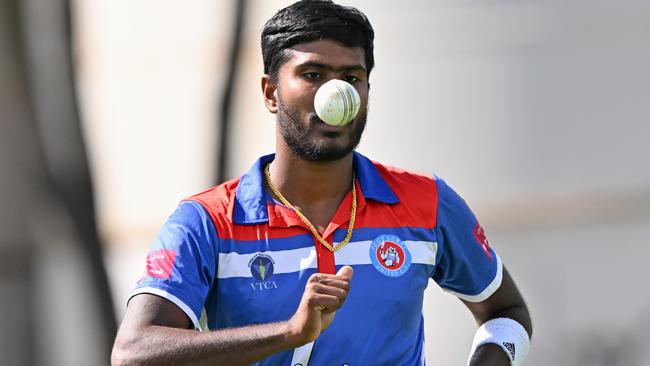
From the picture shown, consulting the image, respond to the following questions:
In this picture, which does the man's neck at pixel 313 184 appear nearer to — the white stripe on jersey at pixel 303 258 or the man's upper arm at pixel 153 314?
the white stripe on jersey at pixel 303 258

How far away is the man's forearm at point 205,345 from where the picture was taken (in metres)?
3.23

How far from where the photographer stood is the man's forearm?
10.6 feet

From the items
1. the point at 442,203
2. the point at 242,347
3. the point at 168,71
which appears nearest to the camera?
the point at 242,347

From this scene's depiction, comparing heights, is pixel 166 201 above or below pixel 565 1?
below

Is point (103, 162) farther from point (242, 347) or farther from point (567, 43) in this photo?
point (242, 347)

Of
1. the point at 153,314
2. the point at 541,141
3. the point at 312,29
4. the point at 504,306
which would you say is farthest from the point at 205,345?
the point at 541,141

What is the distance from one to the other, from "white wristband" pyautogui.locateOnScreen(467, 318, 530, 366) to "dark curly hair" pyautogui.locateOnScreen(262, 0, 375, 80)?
0.92 m

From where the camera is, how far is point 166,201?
266 inches

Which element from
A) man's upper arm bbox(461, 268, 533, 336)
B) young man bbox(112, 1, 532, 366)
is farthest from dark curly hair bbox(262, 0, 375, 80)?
man's upper arm bbox(461, 268, 533, 336)

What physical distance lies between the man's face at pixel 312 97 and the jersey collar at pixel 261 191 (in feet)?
0.53

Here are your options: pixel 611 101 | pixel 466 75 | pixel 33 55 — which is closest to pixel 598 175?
pixel 611 101

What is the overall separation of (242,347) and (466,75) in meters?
3.29

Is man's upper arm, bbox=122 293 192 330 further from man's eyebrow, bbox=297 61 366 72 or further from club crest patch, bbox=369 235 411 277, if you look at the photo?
man's eyebrow, bbox=297 61 366 72

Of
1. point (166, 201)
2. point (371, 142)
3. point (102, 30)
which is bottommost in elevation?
point (166, 201)
